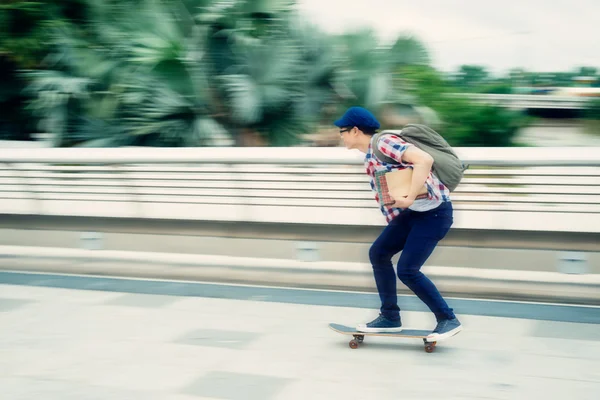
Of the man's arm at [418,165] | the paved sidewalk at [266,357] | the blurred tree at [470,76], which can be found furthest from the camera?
the blurred tree at [470,76]

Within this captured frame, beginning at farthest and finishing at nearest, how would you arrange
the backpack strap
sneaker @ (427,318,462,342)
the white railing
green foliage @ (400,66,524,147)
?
green foliage @ (400,66,524,147), the white railing, sneaker @ (427,318,462,342), the backpack strap

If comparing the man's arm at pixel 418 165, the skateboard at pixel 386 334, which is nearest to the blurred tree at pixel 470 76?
the skateboard at pixel 386 334

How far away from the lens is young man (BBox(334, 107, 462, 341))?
502 cm

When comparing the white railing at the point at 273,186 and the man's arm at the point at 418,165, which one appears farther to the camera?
the white railing at the point at 273,186

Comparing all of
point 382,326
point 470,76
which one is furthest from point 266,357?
point 470,76

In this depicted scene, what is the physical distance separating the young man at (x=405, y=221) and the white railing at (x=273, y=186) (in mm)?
2160

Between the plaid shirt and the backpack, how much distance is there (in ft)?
0.11

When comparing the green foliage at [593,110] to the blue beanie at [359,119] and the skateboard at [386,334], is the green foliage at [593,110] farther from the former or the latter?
the blue beanie at [359,119]

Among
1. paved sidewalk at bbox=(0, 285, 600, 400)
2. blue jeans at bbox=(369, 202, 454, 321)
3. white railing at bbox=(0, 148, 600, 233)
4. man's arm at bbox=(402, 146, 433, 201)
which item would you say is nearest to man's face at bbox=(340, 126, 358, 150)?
man's arm at bbox=(402, 146, 433, 201)

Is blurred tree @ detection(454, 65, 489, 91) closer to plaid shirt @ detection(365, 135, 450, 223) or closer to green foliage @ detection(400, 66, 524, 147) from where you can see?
green foliage @ detection(400, 66, 524, 147)

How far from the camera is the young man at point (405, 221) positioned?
16.5 ft

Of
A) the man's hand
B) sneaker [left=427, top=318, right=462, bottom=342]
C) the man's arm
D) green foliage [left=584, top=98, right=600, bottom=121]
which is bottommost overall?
green foliage [left=584, top=98, right=600, bottom=121]

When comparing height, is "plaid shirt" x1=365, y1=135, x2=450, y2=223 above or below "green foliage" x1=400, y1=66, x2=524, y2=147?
above

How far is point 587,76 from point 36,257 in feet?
145
